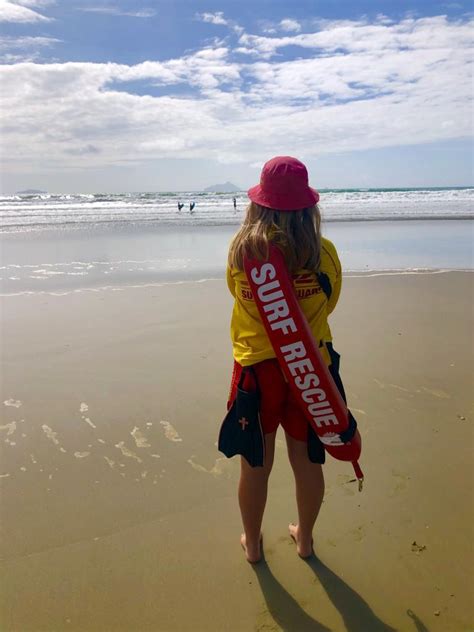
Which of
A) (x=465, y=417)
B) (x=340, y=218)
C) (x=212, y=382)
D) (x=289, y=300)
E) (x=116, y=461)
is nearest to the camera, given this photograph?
(x=289, y=300)

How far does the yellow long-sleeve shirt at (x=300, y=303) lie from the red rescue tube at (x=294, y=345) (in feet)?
0.27

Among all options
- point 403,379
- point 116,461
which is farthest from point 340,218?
point 116,461

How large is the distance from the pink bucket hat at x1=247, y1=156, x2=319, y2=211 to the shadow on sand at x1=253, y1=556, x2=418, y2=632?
172cm

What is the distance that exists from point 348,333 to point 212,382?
2009 mm

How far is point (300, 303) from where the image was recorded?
6.74 ft

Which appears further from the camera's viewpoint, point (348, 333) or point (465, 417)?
point (348, 333)

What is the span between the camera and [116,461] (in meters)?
3.22

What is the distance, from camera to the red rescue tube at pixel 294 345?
76.3 inches

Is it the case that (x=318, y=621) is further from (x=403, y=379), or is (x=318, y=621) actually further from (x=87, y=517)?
(x=403, y=379)

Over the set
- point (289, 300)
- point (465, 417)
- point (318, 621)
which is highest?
point (289, 300)

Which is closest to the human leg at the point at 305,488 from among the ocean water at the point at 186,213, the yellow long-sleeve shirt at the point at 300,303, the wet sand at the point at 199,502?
the wet sand at the point at 199,502

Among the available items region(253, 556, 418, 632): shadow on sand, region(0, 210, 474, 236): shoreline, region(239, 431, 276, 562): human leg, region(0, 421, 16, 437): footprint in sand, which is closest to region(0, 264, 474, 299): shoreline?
region(0, 421, 16, 437): footprint in sand

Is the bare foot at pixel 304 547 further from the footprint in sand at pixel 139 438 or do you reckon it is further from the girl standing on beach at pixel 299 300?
the footprint in sand at pixel 139 438

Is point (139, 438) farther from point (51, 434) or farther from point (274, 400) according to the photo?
point (274, 400)
